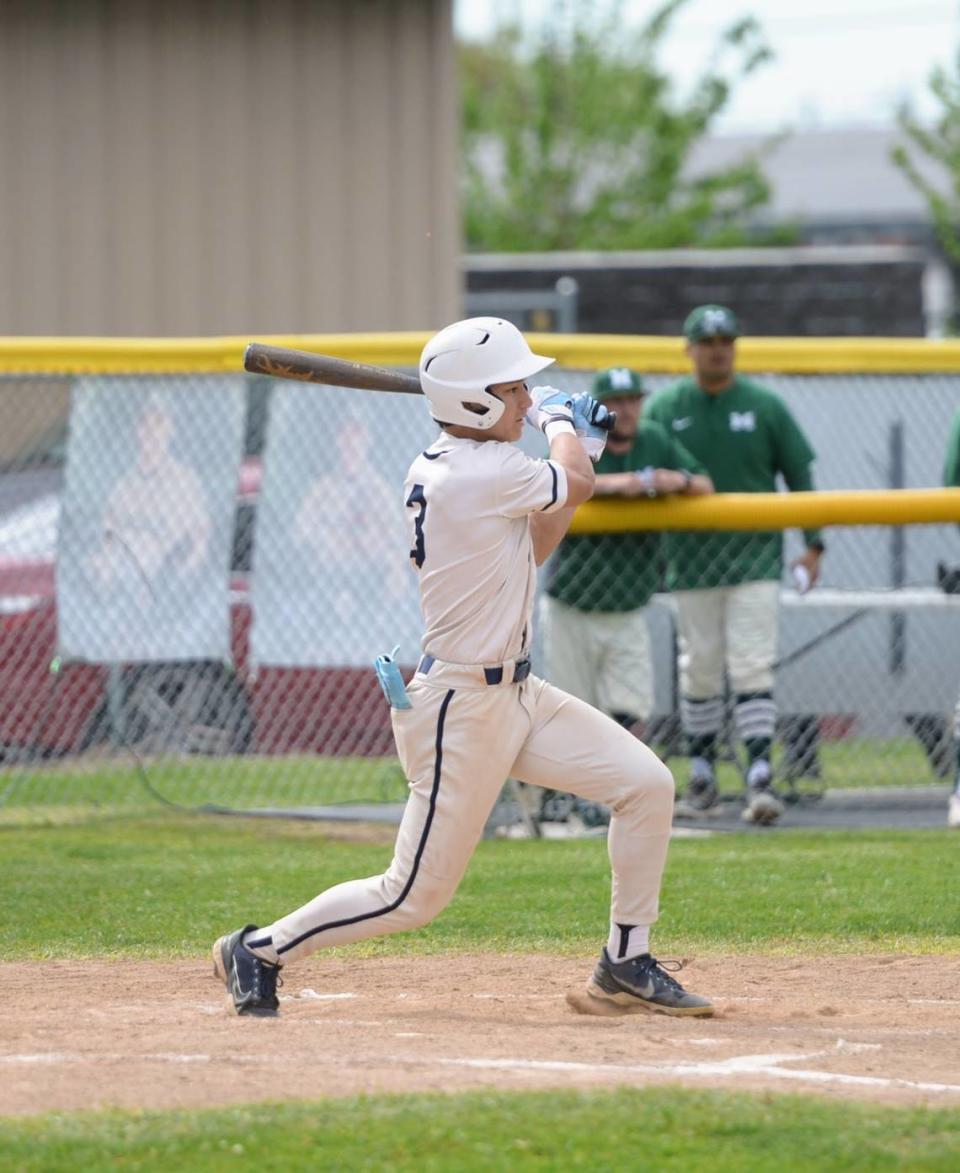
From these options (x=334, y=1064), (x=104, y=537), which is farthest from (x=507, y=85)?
(x=334, y=1064)

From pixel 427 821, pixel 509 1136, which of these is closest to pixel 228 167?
pixel 427 821

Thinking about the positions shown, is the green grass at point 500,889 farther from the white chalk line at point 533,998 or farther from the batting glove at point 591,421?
the batting glove at point 591,421

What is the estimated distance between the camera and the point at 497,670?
17.4 feet

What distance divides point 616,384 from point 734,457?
0.76 metres

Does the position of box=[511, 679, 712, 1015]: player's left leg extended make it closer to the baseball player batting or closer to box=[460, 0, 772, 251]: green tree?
the baseball player batting

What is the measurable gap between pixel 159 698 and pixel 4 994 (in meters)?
3.29

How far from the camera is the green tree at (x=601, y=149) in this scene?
2938 centimetres

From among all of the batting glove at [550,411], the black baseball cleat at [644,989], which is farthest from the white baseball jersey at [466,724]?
the black baseball cleat at [644,989]

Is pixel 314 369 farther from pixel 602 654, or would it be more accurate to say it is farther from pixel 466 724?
pixel 602 654

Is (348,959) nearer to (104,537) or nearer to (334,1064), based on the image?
(334,1064)

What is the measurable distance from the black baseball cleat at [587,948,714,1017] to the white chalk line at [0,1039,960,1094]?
63 cm

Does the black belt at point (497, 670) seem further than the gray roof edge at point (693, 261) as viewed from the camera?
No

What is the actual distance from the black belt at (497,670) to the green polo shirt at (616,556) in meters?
3.60

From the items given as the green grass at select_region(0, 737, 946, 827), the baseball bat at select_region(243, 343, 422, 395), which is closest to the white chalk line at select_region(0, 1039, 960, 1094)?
the baseball bat at select_region(243, 343, 422, 395)
